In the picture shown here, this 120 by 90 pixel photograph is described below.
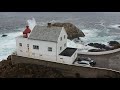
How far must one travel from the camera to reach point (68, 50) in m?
20.1

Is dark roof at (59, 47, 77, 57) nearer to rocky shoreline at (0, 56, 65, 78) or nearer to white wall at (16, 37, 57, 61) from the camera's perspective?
white wall at (16, 37, 57, 61)

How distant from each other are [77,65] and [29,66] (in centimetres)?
425

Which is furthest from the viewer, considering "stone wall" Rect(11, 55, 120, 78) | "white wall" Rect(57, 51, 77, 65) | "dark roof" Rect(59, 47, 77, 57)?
"dark roof" Rect(59, 47, 77, 57)

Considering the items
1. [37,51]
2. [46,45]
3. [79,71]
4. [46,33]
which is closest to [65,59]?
[79,71]

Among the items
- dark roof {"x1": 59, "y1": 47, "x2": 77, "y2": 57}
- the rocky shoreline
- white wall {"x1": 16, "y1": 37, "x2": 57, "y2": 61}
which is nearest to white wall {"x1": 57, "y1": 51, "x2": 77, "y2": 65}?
dark roof {"x1": 59, "y1": 47, "x2": 77, "y2": 57}

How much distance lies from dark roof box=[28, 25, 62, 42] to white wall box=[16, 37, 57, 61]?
0.34m

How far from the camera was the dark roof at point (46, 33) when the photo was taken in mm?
18913

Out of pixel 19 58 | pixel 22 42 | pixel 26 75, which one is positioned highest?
pixel 22 42

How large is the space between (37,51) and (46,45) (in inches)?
42.5

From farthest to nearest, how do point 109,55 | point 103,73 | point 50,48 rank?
point 109,55 → point 50,48 → point 103,73

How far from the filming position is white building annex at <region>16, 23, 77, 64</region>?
61.5 ft

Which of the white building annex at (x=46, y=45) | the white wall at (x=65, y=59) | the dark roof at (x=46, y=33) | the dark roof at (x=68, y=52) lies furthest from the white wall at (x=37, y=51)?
the dark roof at (x=68, y=52)

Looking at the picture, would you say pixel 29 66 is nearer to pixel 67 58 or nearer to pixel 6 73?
pixel 6 73

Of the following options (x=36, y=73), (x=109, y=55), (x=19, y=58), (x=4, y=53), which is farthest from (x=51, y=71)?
(x=4, y=53)
